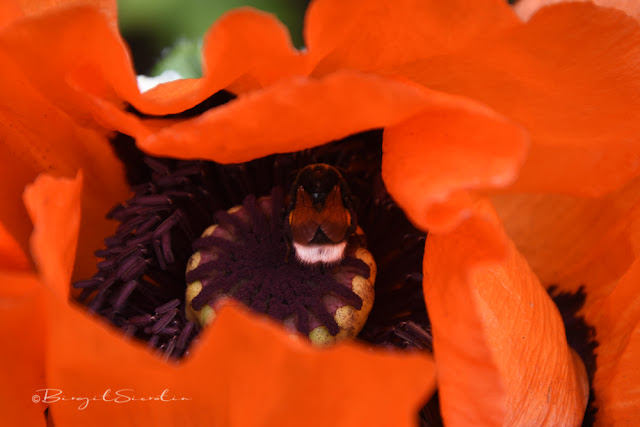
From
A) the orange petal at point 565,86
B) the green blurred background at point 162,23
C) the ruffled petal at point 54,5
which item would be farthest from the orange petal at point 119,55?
the green blurred background at point 162,23

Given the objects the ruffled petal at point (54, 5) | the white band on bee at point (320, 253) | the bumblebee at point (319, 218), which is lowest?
the white band on bee at point (320, 253)

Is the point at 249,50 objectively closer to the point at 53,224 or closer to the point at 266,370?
the point at 53,224

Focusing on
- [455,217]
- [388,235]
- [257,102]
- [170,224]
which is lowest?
[388,235]

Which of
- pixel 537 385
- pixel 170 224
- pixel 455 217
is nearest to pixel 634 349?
pixel 537 385

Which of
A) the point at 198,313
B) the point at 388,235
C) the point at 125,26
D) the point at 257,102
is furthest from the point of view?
the point at 125,26

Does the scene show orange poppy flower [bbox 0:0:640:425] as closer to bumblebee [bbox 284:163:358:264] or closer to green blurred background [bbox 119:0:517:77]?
bumblebee [bbox 284:163:358:264]

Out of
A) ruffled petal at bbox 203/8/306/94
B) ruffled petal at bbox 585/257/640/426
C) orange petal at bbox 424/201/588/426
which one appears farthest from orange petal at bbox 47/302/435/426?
ruffled petal at bbox 585/257/640/426

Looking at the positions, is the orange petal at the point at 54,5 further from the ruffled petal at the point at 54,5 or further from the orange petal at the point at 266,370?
the orange petal at the point at 266,370

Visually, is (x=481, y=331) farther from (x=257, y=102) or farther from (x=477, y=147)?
(x=257, y=102)
